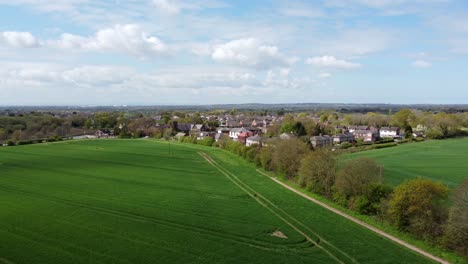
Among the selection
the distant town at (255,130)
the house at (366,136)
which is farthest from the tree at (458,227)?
the house at (366,136)

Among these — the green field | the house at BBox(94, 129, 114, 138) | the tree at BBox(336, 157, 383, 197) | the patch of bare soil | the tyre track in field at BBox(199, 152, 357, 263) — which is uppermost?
the tree at BBox(336, 157, 383, 197)

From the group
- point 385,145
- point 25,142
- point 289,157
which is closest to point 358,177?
point 289,157

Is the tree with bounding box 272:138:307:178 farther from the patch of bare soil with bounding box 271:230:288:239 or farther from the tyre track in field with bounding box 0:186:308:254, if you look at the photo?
the tyre track in field with bounding box 0:186:308:254

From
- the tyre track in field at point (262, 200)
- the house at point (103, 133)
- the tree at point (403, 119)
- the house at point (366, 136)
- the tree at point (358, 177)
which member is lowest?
the house at point (103, 133)

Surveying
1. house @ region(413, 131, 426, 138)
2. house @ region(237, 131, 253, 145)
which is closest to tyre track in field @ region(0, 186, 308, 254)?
house @ region(237, 131, 253, 145)

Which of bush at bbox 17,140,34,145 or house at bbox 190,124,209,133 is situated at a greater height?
house at bbox 190,124,209,133

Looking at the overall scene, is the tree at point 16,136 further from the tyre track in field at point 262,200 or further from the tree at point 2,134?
the tyre track in field at point 262,200
